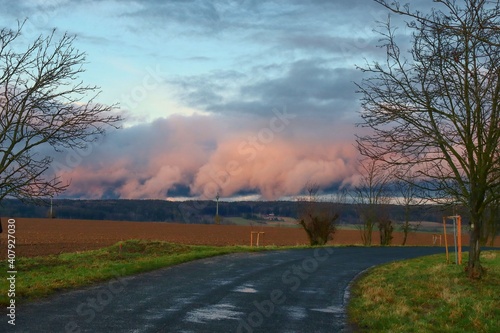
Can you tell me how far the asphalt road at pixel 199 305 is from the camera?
33.4 ft

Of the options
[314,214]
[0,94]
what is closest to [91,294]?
[0,94]

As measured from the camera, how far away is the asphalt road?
1019 cm

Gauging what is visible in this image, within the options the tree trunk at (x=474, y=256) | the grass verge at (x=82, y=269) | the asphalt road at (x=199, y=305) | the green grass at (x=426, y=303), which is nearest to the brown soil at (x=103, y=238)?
the grass verge at (x=82, y=269)

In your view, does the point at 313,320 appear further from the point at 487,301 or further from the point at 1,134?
the point at 1,134

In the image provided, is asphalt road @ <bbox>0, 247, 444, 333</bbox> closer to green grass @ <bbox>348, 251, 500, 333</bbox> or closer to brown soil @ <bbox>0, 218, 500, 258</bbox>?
green grass @ <bbox>348, 251, 500, 333</bbox>

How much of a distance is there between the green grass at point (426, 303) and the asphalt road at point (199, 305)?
584 mm

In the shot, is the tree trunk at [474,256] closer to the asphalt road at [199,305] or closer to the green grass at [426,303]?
the green grass at [426,303]

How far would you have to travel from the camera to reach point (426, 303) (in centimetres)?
1402

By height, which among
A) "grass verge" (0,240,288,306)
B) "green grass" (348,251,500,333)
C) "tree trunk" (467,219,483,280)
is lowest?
"green grass" (348,251,500,333)

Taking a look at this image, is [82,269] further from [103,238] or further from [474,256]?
[103,238]

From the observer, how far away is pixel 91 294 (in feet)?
44.3

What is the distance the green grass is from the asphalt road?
584 millimetres

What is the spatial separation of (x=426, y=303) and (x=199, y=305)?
557 centimetres

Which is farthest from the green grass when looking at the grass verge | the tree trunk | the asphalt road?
the grass verge
